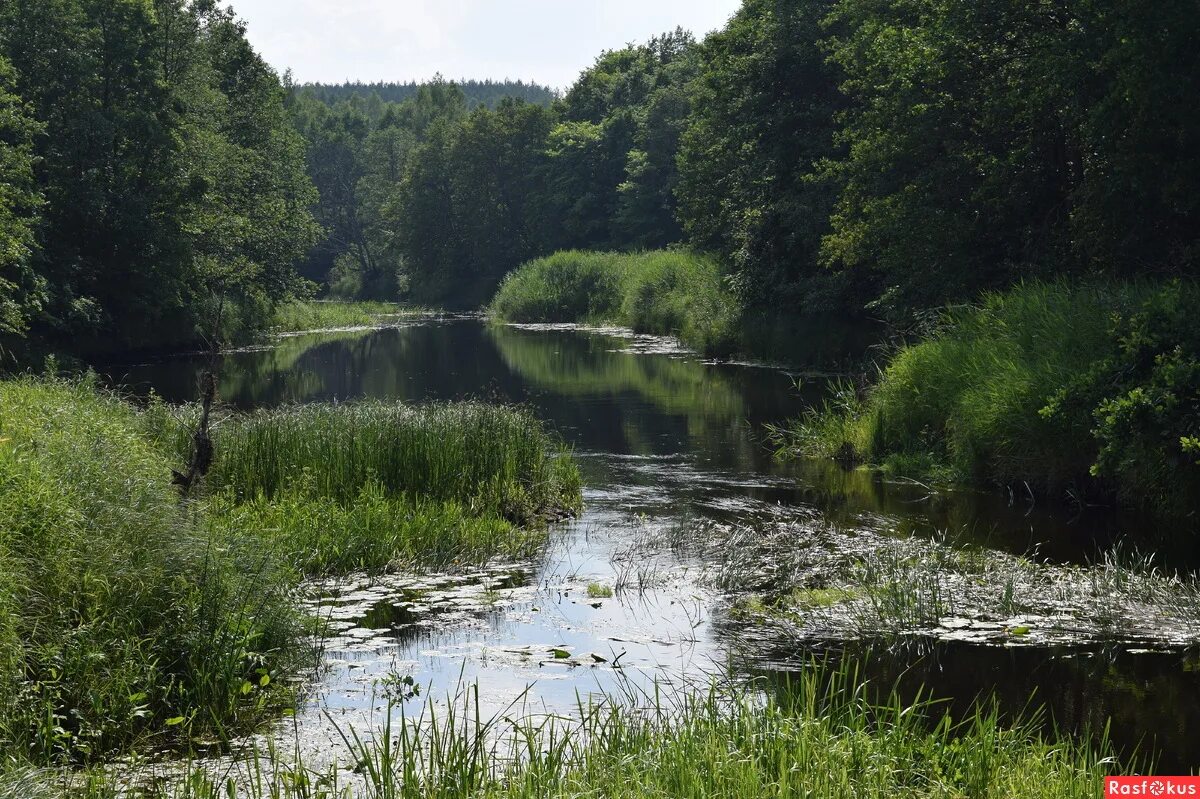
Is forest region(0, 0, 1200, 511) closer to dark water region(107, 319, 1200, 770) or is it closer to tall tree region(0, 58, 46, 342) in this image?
tall tree region(0, 58, 46, 342)

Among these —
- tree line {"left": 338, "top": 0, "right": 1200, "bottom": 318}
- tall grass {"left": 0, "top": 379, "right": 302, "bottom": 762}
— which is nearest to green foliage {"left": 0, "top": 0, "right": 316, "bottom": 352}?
tree line {"left": 338, "top": 0, "right": 1200, "bottom": 318}

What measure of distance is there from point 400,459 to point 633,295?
35.5 meters

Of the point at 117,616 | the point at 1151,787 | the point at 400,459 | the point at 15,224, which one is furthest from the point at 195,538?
the point at 15,224

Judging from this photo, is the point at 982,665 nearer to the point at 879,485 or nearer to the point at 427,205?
the point at 879,485

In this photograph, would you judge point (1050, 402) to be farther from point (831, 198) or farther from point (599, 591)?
point (831, 198)

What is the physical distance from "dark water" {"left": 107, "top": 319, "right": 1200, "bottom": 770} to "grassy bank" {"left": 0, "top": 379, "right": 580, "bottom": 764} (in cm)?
80

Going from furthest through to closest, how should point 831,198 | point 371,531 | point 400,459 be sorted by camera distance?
1. point 831,198
2. point 400,459
3. point 371,531

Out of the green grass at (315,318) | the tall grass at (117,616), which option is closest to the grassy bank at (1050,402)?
the tall grass at (117,616)

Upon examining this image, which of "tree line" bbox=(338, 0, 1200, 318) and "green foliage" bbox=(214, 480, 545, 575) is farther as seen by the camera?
"tree line" bbox=(338, 0, 1200, 318)

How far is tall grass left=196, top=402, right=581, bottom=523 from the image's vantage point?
14.3m

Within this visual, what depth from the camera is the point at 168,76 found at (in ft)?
143

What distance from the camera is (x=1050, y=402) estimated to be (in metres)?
15.0

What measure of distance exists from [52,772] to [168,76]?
41191mm

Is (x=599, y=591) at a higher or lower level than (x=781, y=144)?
lower
